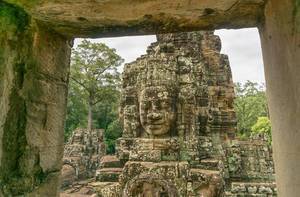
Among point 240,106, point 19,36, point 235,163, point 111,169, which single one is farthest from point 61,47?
point 240,106

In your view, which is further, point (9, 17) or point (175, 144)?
point (175, 144)

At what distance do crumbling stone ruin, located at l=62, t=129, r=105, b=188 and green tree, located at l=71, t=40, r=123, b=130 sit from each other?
5398 mm

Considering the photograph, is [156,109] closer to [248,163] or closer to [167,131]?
[167,131]

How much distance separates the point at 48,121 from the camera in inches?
77.3

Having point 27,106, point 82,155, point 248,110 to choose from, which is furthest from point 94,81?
point 27,106

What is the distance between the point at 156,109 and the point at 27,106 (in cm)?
648

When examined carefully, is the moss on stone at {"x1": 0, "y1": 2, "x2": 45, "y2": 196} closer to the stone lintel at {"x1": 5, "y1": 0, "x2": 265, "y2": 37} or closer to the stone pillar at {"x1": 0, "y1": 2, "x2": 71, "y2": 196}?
the stone pillar at {"x1": 0, "y1": 2, "x2": 71, "y2": 196}

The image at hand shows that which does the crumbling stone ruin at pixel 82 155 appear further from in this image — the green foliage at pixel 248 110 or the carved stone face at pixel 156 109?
the green foliage at pixel 248 110

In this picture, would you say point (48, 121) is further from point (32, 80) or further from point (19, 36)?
point (19, 36)

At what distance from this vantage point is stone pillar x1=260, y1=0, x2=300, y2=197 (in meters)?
1.33

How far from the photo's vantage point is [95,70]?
25.5 m

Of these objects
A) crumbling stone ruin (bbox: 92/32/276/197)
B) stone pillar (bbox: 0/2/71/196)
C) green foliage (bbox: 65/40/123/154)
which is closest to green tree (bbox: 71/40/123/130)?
green foliage (bbox: 65/40/123/154)

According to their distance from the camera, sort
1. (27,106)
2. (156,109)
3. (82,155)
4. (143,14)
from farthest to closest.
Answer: (82,155) < (156,109) < (27,106) < (143,14)

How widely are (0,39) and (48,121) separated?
0.64m
